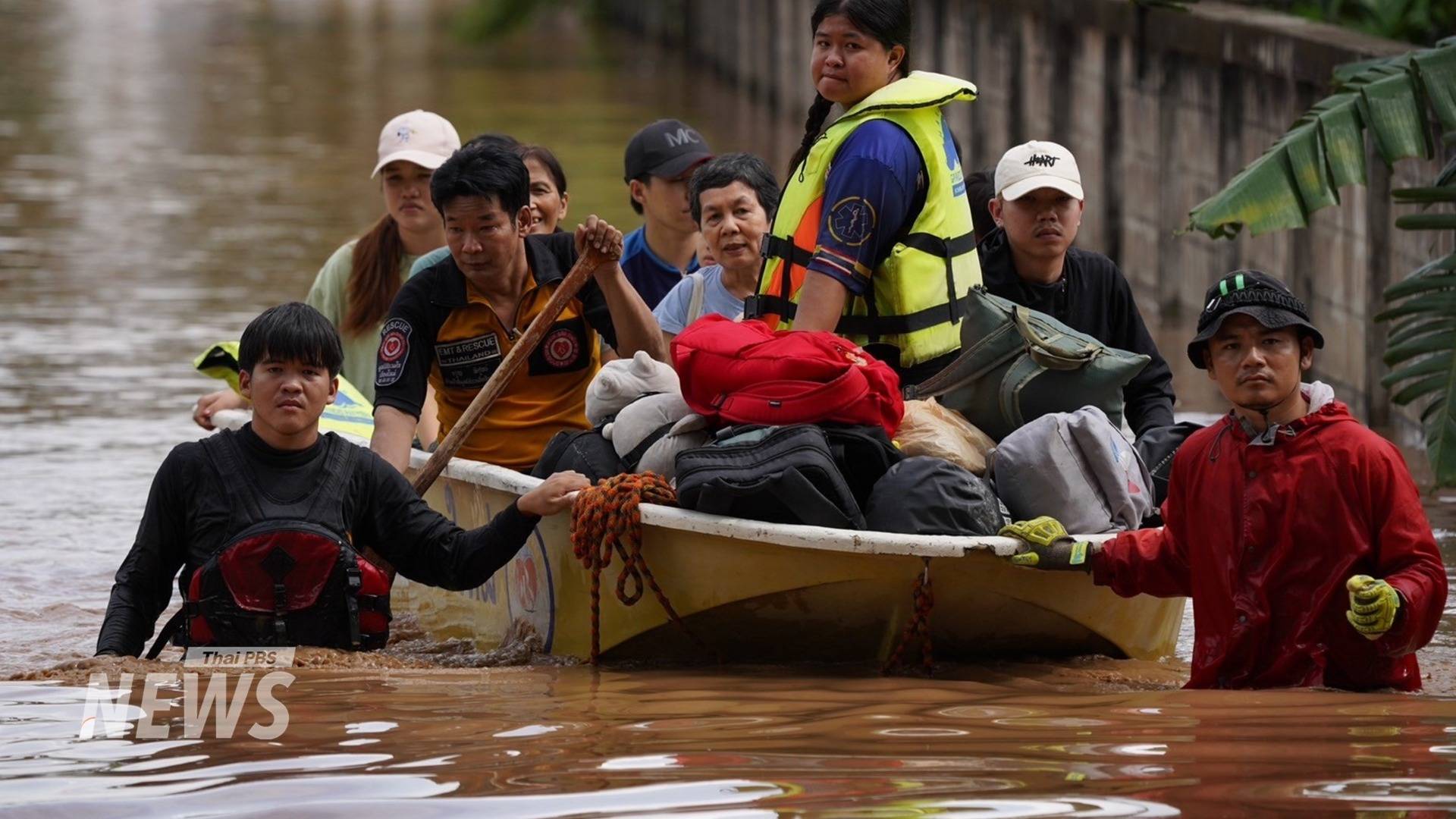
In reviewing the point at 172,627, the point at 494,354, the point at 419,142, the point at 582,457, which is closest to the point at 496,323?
the point at 494,354

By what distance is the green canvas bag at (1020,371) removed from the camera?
20.7 ft

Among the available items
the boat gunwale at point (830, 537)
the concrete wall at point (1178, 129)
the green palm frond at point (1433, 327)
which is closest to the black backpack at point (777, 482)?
the boat gunwale at point (830, 537)

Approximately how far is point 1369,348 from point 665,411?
5731mm

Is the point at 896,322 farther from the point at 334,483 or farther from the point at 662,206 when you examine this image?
the point at 662,206

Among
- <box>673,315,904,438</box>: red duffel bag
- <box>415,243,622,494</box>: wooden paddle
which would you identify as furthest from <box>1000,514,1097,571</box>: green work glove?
<box>415,243,622,494</box>: wooden paddle

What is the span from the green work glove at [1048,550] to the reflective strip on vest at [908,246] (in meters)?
0.90

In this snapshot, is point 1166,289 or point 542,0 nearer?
point 1166,289

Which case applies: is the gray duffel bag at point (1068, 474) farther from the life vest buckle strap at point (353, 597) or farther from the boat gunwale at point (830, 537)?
the life vest buckle strap at point (353, 597)

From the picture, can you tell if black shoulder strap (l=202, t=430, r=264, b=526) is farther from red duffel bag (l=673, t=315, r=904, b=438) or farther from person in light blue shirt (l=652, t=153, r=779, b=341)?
person in light blue shirt (l=652, t=153, r=779, b=341)

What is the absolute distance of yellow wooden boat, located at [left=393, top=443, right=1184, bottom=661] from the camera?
582 cm

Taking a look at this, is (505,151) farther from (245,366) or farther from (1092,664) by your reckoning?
(1092,664)

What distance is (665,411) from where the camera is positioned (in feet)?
20.9

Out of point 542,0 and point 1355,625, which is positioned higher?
point 542,0

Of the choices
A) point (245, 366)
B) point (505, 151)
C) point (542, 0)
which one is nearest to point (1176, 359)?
point (505, 151)
